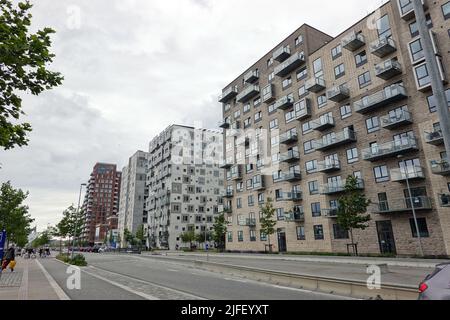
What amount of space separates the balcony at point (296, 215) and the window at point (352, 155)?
10.00 metres

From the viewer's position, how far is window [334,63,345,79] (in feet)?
127

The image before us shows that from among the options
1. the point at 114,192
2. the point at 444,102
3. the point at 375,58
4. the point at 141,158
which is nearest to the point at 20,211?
the point at 444,102

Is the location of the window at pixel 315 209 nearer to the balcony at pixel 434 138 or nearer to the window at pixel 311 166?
the window at pixel 311 166

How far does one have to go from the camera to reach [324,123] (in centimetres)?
3825

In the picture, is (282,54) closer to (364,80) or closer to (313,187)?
(364,80)

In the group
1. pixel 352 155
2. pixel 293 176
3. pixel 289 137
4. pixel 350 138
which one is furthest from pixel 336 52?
pixel 293 176

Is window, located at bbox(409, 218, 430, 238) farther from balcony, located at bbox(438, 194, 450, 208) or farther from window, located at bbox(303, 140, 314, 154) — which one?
window, located at bbox(303, 140, 314, 154)

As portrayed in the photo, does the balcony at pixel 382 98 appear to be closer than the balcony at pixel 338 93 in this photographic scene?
Yes

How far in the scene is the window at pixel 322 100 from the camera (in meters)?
40.4

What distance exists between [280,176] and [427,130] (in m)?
21.7

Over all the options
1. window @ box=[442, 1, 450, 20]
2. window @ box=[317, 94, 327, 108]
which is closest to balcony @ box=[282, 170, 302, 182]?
window @ box=[317, 94, 327, 108]

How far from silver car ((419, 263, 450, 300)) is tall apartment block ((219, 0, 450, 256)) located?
25105mm

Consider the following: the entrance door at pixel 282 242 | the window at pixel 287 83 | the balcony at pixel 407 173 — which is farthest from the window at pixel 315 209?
the window at pixel 287 83

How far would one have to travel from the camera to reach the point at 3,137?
6.69 metres
